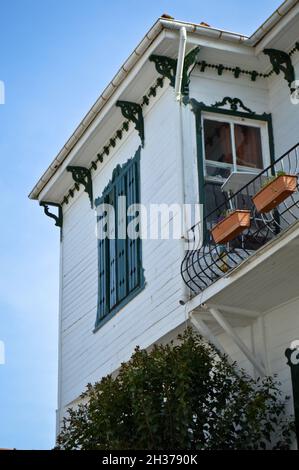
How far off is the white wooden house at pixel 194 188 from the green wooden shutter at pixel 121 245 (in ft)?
0.13

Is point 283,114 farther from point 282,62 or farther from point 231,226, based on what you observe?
point 231,226

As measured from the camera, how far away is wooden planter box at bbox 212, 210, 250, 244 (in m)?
12.8

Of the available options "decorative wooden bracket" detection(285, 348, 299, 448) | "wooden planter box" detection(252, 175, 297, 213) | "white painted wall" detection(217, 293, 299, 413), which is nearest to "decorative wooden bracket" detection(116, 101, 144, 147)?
"white painted wall" detection(217, 293, 299, 413)

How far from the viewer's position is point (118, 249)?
16.8 meters

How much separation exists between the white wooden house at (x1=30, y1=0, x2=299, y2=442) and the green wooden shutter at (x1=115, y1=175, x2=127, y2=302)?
4 cm

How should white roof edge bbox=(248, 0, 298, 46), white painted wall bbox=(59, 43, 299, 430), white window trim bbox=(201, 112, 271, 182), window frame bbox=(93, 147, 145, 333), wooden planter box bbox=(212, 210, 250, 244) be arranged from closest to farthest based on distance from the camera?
wooden planter box bbox=(212, 210, 250, 244), white painted wall bbox=(59, 43, 299, 430), white roof edge bbox=(248, 0, 298, 46), white window trim bbox=(201, 112, 271, 182), window frame bbox=(93, 147, 145, 333)

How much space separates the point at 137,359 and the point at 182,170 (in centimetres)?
302

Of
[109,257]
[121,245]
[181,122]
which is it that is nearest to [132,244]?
[121,245]

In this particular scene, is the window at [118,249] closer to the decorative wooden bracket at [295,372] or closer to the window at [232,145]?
the window at [232,145]

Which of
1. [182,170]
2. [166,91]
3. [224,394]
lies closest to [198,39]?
[166,91]

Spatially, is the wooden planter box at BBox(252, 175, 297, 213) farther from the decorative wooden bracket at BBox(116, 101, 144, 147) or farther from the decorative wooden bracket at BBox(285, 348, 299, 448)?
the decorative wooden bracket at BBox(116, 101, 144, 147)

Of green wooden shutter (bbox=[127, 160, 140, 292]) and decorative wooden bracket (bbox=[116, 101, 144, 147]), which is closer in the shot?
green wooden shutter (bbox=[127, 160, 140, 292])

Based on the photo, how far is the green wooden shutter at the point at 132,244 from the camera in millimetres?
15891
